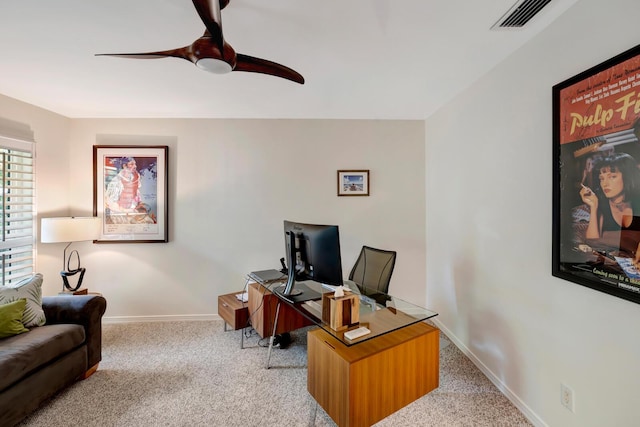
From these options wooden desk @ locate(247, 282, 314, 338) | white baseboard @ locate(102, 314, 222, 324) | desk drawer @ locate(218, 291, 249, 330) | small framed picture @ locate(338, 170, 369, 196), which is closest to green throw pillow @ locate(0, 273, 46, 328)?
white baseboard @ locate(102, 314, 222, 324)

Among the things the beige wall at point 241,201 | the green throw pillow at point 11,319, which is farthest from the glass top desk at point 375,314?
the green throw pillow at point 11,319

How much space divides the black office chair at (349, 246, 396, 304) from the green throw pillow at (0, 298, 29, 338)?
2.55 metres

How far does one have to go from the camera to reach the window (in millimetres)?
2531

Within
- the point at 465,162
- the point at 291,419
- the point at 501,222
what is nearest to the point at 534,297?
the point at 501,222

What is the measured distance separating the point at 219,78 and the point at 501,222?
2.57 meters

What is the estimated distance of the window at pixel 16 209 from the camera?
2.53 metres

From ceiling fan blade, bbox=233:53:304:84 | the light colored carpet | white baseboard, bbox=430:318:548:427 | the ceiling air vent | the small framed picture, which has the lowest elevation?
the light colored carpet

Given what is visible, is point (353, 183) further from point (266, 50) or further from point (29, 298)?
point (29, 298)

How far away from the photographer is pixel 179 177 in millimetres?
3172

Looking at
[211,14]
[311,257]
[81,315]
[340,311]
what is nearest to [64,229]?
[81,315]

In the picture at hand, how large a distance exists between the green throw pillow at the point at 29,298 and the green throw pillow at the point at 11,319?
0.06 m

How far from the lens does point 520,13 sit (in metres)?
1.46

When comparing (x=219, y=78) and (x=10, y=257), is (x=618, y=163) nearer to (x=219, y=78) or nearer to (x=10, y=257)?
(x=219, y=78)

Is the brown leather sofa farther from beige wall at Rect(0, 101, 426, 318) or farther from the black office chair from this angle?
the black office chair
